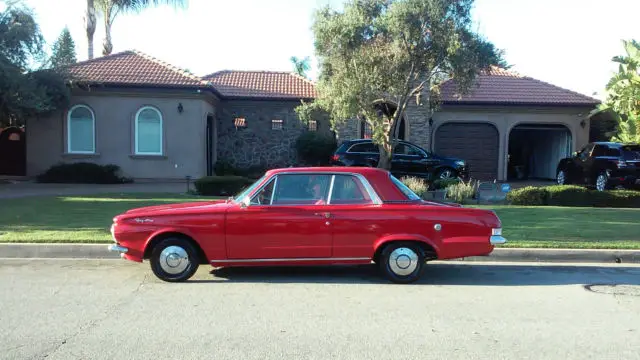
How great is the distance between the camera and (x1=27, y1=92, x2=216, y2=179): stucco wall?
19.8 metres

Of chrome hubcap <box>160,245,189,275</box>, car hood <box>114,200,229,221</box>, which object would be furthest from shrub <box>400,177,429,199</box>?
chrome hubcap <box>160,245,189,275</box>

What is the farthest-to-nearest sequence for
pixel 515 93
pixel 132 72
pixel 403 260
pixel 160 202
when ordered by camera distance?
pixel 515 93 < pixel 132 72 < pixel 160 202 < pixel 403 260

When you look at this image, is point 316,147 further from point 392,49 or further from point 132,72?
point 392,49

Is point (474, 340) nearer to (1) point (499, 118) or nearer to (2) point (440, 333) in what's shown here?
(2) point (440, 333)

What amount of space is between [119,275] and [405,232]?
3.88m

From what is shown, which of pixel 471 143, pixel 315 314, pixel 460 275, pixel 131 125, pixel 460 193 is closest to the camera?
pixel 315 314

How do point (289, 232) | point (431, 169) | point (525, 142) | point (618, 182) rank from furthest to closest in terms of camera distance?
point (525, 142) < point (431, 169) < point (618, 182) < point (289, 232)

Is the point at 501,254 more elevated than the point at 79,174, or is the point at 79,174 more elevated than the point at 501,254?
the point at 79,174

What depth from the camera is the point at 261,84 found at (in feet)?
79.7

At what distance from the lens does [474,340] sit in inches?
191

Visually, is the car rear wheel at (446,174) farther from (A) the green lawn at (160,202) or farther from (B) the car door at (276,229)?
(B) the car door at (276,229)

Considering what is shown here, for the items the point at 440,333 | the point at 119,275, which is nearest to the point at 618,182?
the point at 440,333

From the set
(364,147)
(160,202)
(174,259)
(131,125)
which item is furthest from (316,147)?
(174,259)

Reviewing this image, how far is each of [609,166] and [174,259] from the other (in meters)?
14.3
